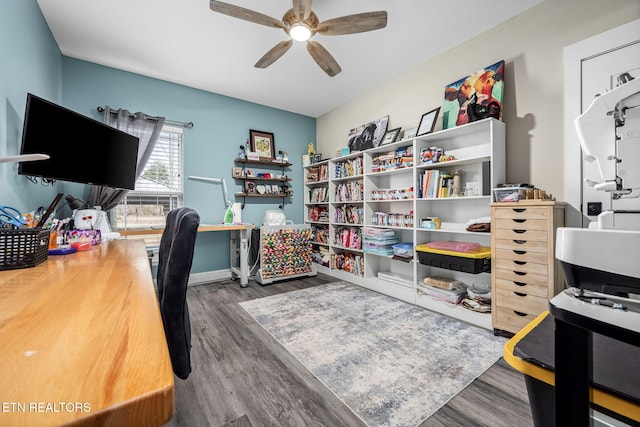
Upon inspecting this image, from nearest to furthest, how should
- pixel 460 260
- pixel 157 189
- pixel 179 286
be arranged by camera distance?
1. pixel 179 286
2. pixel 460 260
3. pixel 157 189

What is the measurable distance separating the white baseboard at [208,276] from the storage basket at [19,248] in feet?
8.05

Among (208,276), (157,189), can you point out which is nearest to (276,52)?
(157,189)

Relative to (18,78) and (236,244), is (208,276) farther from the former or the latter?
(18,78)

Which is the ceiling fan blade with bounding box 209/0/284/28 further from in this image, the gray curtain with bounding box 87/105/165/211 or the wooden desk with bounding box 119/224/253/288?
the wooden desk with bounding box 119/224/253/288

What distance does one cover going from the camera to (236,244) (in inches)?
148

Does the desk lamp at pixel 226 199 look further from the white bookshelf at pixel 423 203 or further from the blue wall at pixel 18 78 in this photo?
the blue wall at pixel 18 78

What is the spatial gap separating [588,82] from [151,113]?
14.0 feet

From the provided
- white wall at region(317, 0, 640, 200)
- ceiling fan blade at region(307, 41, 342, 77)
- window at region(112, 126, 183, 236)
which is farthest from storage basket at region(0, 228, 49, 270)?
white wall at region(317, 0, 640, 200)

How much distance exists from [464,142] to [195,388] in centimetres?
297

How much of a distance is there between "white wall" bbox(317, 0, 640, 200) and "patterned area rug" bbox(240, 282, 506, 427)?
1.44 meters

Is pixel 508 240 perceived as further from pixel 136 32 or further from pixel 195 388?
pixel 136 32

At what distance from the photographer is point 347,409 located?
1327 mm

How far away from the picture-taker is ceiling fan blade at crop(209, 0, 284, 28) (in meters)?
1.73

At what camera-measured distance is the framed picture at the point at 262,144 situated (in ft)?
13.0
